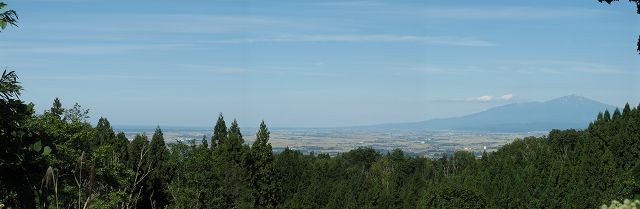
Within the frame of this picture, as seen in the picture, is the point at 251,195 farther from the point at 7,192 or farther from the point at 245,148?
the point at 7,192

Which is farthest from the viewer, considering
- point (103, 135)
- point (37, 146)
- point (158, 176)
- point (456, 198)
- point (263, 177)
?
point (158, 176)

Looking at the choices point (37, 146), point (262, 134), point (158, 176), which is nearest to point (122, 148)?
point (158, 176)

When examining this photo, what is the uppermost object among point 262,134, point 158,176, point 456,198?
point 262,134

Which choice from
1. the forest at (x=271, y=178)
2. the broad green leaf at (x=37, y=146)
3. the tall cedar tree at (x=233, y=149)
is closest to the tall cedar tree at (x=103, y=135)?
the forest at (x=271, y=178)

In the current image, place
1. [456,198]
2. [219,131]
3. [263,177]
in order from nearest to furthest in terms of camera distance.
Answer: [456,198]
[263,177]
[219,131]

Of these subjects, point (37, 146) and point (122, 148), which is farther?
point (122, 148)

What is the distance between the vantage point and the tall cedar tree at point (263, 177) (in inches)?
2746

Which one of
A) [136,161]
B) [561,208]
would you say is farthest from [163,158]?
[561,208]

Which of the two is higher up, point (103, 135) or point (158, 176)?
point (103, 135)

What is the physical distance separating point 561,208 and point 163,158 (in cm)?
4773

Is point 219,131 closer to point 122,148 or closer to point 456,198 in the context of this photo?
point 122,148

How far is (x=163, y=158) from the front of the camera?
85.9 meters

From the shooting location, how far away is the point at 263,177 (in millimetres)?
70062

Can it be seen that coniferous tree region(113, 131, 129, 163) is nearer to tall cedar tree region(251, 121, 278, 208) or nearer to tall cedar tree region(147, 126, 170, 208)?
tall cedar tree region(147, 126, 170, 208)
